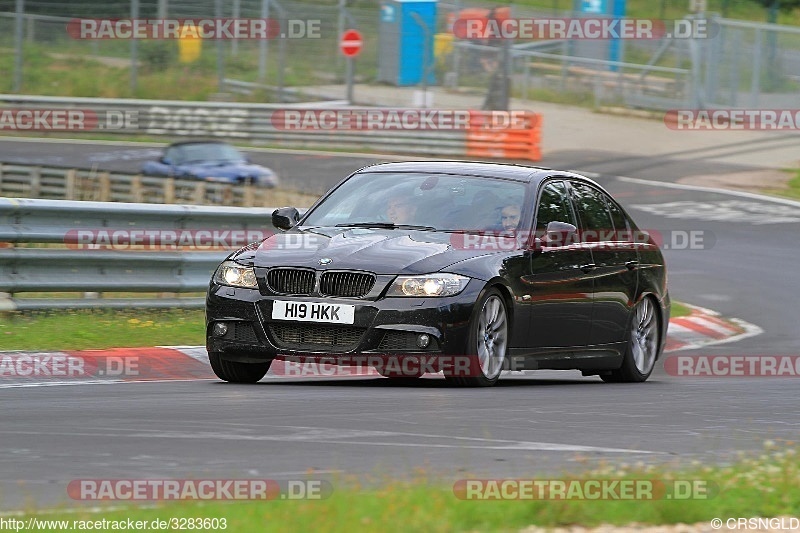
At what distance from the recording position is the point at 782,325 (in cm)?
1659

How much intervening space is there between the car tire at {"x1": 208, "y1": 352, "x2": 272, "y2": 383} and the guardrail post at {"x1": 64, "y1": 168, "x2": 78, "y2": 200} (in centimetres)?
1825

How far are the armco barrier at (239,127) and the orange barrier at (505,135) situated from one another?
23 millimetres

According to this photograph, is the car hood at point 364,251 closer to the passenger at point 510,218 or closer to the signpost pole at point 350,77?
the passenger at point 510,218

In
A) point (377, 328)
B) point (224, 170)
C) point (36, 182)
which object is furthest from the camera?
point (224, 170)

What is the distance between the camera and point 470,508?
5043 millimetres

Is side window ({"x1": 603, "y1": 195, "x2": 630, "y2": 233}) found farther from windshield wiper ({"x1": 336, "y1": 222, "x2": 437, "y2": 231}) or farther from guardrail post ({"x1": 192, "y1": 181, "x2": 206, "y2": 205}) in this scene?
guardrail post ({"x1": 192, "y1": 181, "x2": 206, "y2": 205})

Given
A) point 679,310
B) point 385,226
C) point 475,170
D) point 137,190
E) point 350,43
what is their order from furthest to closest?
point 350,43, point 137,190, point 679,310, point 475,170, point 385,226

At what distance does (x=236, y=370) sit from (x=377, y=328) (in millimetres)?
1254

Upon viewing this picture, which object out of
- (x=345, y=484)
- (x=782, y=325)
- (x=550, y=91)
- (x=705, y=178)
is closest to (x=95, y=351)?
(x=345, y=484)

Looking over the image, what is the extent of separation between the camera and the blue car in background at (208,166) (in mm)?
28984

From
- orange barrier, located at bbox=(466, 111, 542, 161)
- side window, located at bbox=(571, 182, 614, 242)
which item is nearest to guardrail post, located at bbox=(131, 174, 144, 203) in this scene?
orange barrier, located at bbox=(466, 111, 542, 161)

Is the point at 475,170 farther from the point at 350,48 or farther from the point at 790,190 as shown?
the point at 350,48

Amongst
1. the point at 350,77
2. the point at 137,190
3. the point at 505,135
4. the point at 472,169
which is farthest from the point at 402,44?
the point at 472,169

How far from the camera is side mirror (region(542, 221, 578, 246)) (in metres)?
10.3
